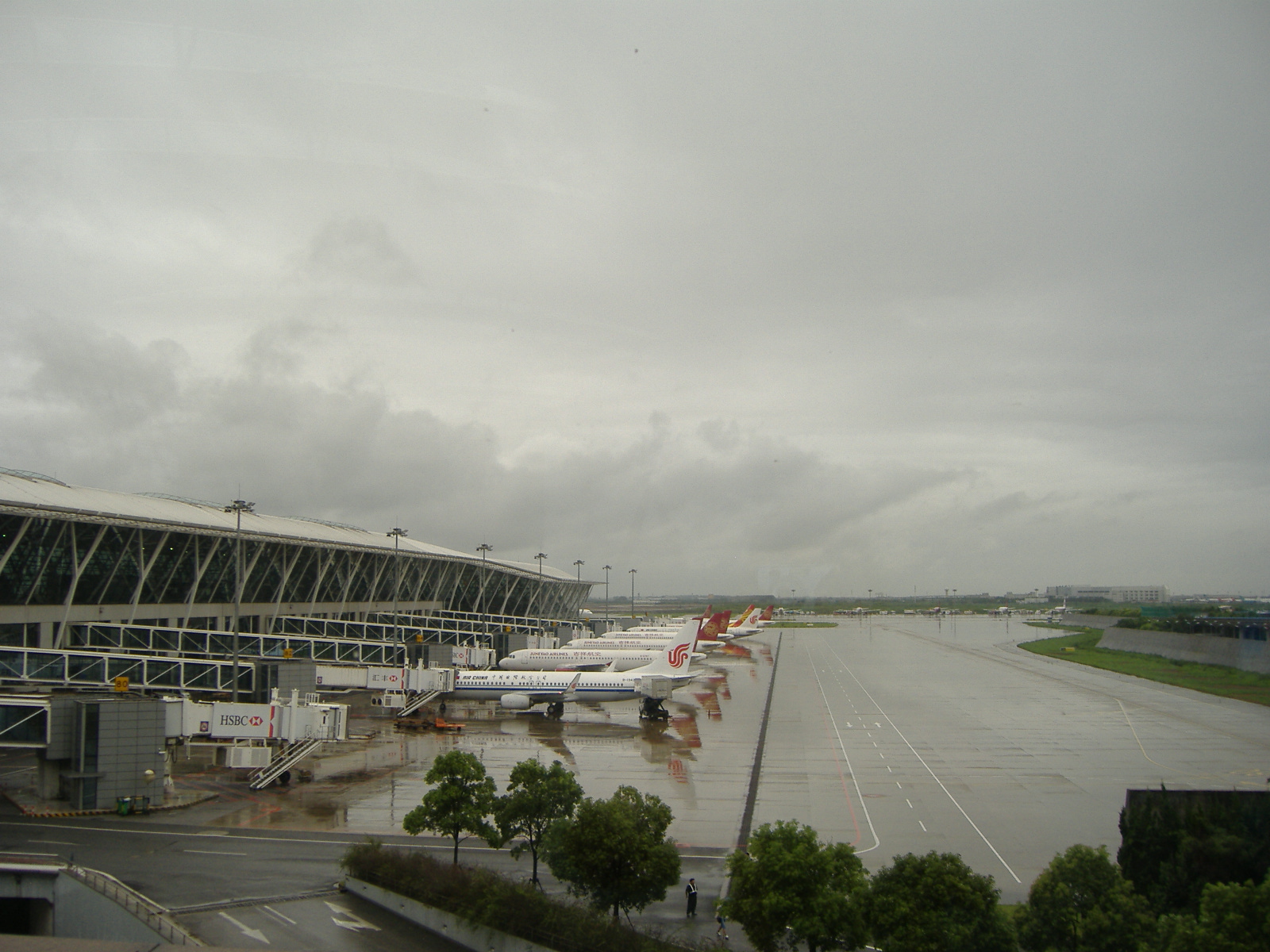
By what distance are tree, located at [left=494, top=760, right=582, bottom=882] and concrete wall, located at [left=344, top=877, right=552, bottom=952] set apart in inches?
91.4

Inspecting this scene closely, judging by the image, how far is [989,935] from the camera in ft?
54.5

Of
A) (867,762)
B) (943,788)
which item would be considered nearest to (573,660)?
(867,762)

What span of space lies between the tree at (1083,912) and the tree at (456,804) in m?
15.0

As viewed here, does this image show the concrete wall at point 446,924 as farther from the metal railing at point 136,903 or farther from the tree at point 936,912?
the tree at point 936,912

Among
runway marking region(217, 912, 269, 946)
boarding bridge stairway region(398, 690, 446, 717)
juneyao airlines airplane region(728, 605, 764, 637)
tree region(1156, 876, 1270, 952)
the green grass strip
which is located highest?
tree region(1156, 876, 1270, 952)

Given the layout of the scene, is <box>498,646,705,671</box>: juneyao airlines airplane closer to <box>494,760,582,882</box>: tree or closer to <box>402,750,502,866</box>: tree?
<box>402,750,502,866</box>: tree

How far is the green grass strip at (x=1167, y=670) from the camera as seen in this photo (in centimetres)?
6888

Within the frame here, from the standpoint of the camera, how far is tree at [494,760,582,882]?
24.5 metres

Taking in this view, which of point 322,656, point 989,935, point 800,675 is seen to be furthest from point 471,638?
point 989,935

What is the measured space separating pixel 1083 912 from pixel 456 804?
17358 millimetres

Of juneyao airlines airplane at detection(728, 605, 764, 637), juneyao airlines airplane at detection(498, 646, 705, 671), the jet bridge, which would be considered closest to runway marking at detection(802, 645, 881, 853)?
juneyao airlines airplane at detection(498, 646, 705, 671)

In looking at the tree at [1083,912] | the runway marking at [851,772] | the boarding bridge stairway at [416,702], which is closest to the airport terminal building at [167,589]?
the boarding bridge stairway at [416,702]

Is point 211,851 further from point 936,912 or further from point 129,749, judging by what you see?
point 936,912

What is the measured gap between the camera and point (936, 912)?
1709cm
